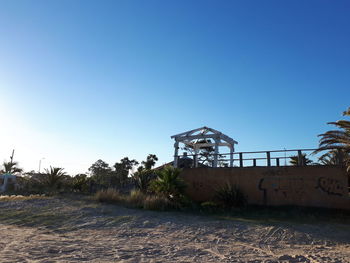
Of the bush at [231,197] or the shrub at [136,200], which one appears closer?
the shrub at [136,200]

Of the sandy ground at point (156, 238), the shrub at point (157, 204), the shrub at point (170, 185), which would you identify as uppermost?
the shrub at point (170, 185)

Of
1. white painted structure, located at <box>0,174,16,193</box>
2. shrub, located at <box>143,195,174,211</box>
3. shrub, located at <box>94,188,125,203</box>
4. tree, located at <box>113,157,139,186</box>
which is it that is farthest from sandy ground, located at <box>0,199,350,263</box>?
tree, located at <box>113,157,139,186</box>

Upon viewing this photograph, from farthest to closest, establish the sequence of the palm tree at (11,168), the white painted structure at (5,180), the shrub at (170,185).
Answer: the palm tree at (11,168), the white painted structure at (5,180), the shrub at (170,185)

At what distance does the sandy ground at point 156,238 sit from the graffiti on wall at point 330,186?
422cm

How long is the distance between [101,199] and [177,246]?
10.2 meters

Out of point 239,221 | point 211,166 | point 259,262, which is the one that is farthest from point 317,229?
point 211,166

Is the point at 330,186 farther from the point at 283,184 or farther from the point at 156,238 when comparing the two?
the point at 156,238

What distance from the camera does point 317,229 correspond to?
9.82 metres

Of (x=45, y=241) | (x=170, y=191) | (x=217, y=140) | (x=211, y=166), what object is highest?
(x=217, y=140)

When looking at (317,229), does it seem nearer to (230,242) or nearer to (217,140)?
(230,242)

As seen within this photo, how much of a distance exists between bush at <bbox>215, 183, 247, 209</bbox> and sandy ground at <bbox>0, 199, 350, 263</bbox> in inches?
161

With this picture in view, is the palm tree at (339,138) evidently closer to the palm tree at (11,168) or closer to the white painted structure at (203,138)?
the white painted structure at (203,138)

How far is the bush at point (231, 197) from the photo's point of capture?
1555cm

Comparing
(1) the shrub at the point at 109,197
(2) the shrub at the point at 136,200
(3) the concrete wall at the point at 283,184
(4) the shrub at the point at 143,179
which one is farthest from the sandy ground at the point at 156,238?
(4) the shrub at the point at 143,179
